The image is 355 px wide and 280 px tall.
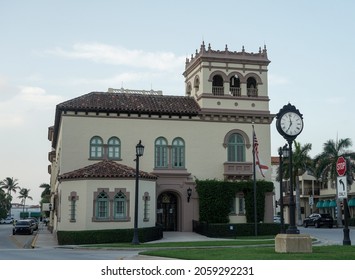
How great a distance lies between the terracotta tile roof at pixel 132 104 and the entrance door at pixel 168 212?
6563 mm

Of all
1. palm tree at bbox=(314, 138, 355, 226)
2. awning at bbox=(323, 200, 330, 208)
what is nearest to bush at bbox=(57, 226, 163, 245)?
palm tree at bbox=(314, 138, 355, 226)

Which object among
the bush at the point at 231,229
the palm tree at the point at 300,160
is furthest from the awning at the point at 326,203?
the bush at the point at 231,229

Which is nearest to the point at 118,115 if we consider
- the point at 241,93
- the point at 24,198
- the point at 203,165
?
the point at 203,165

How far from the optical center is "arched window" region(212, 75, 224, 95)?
40.9 metres

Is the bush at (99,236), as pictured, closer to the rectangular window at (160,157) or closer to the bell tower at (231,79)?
the rectangular window at (160,157)

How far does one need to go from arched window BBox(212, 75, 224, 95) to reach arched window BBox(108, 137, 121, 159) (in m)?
8.72

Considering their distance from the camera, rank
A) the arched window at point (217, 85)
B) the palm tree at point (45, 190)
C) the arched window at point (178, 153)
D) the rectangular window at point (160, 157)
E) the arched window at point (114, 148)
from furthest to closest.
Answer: the palm tree at point (45, 190) → the arched window at point (217, 85) → the arched window at point (178, 153) → the rectangular window at point (160, 157) → the arched window at point (114, 148)

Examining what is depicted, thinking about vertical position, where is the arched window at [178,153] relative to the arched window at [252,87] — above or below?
below

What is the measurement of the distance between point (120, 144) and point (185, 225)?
785cm

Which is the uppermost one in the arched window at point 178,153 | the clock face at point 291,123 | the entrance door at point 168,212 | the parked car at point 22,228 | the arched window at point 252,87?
the arched window at point 252,87

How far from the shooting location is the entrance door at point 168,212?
40000 mm

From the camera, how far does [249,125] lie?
40.6 m

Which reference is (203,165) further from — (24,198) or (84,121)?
(24,198)

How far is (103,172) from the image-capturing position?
1329 inches
